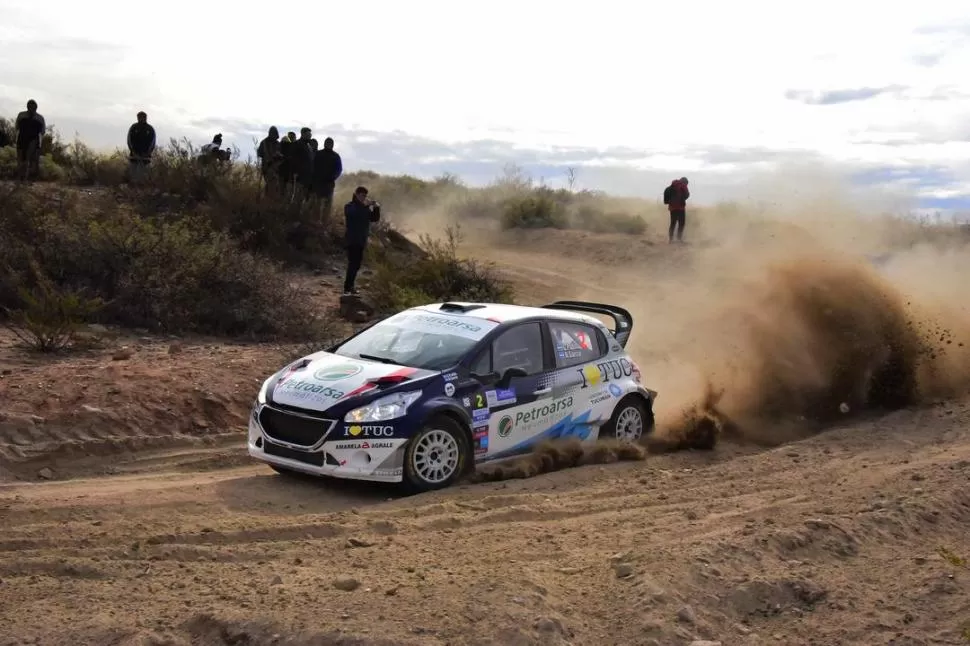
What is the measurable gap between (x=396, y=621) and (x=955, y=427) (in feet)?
27.4

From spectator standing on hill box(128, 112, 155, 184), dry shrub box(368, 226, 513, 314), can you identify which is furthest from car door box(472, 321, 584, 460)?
spectator standing on hill box(128, 112, 155, 184)

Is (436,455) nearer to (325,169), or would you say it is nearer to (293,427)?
(293,427)

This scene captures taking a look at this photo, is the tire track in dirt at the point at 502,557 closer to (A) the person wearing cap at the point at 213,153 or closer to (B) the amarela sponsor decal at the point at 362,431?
(B) the amarela sponsor decal at the point at 362,431

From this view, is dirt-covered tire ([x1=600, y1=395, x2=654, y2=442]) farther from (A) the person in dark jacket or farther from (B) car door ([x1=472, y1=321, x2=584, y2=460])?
(A) the person in dark jacket

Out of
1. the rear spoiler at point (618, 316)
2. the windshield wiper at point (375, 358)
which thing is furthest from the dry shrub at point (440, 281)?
the windshield wiper at point (375, 358)

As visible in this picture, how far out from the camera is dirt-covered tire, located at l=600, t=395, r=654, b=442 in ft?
34.8

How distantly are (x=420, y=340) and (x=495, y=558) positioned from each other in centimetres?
328

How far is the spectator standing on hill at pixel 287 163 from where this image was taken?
21.1m

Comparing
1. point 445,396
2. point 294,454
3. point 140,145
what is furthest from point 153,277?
point 140,145

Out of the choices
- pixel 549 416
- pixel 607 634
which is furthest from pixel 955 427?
pixel 607 634

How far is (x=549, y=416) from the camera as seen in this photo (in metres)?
9.91

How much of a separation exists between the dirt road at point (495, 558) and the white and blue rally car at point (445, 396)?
1.24 feet

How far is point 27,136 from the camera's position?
21.5 meters

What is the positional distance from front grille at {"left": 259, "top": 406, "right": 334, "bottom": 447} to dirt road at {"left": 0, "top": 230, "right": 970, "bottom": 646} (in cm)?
44
